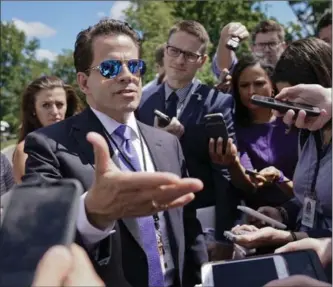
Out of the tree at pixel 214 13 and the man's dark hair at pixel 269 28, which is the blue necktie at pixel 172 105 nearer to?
the man's dark hair at pixel 269 28

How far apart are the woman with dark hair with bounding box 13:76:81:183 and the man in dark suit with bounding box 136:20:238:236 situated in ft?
2.80

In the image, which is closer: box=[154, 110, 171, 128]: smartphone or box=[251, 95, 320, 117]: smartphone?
box=[251, 95, 320, 117]: smartphone

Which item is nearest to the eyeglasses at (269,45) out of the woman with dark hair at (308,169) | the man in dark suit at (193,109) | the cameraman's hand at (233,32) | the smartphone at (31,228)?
the cameraman's hand at (233,32)

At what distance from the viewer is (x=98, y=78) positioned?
2.36 meters

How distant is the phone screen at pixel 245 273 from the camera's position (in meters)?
1.42

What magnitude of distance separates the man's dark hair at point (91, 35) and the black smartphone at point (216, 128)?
29.2 inches

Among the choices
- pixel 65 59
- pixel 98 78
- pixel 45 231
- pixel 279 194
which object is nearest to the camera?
pixel 45 231

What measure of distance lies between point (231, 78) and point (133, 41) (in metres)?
1.40

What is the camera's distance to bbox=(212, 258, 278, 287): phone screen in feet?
4.66

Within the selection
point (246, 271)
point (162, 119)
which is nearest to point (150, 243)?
point (246, 271)

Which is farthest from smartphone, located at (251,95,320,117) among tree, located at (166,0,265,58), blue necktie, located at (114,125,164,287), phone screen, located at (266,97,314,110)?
tree, located at (166,0,265,58)

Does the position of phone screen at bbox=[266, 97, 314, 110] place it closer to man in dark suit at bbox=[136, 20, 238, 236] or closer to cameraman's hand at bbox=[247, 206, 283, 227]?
cameraman's hand at bbox=[247, 206, 283, 227]

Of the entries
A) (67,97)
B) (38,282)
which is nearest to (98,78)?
(38,282)

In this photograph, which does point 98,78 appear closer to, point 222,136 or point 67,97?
point 222,136
